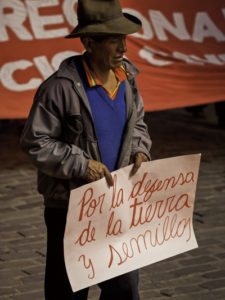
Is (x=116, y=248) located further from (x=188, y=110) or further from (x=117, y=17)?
(x=188, y=110)

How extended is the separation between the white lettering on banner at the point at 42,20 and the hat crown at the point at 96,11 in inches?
175

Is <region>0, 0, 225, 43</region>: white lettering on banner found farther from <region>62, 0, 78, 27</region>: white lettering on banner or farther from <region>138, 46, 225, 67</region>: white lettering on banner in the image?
<region>138, 46, 225, 67</region>: white lettering on banner

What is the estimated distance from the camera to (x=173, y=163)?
306 cm

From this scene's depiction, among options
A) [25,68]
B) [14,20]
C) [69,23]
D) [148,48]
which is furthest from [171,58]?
[14,20]

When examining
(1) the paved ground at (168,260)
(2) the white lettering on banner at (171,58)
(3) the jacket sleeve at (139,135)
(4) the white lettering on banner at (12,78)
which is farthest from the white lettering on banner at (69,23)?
(3) the jacket sleeve at (139,135)

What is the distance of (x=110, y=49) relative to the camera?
9.10 ft

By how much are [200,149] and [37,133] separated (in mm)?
5240

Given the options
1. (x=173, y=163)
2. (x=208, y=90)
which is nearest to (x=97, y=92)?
(x=173, y=163)

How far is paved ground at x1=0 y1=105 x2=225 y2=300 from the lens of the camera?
412 centimetres

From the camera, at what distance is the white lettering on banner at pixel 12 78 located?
697 centimetres

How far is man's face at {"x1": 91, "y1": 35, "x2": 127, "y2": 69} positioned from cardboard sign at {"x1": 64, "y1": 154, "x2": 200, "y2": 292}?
1.48 feet

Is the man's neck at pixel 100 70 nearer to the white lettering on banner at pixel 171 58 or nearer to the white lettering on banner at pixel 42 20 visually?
the white lettering on banner at pixel 42 20

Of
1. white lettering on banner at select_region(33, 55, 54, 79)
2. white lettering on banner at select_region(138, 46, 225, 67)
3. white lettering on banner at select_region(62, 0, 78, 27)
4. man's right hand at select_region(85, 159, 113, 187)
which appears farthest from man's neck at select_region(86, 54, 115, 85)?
white lettering on banner at select_region(138, 46, 225, 67)

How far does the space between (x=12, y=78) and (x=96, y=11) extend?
4335 mm
